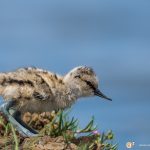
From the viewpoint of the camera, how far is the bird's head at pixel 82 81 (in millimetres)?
7375

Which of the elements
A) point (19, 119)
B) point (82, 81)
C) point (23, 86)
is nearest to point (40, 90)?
point (23, 86)

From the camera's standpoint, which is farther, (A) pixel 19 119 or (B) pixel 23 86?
(A) pixel 19 119

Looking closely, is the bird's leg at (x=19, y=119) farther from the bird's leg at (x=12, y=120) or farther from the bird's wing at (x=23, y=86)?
the bird's wing at (x=23, y=86)

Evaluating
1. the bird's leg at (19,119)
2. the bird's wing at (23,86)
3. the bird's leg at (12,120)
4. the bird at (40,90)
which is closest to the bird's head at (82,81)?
the bird at (40,90)

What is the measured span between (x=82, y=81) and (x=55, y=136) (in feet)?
2.55

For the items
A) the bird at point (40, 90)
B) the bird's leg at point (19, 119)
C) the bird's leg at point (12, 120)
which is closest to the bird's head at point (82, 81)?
the bird at point (40, 90)

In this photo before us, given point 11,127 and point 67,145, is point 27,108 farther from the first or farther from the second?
point 67,145

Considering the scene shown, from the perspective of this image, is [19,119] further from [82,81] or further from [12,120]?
[82,81]

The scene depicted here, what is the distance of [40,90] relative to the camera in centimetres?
710

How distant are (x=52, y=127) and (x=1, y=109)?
629 millimetres

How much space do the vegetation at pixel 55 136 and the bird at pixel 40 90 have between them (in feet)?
0.50

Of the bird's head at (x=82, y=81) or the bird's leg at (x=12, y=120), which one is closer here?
the bird's leg at (x=12, y=120)

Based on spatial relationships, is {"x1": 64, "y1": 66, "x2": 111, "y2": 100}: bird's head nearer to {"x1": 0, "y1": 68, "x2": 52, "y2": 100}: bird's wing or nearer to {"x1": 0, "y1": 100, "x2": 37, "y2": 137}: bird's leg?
{"x1": 0, "y1": 68, "x2": 52, "y2": 100}: bird's wing

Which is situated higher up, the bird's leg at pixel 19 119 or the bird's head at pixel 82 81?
the bird's head at pixel 82 81
